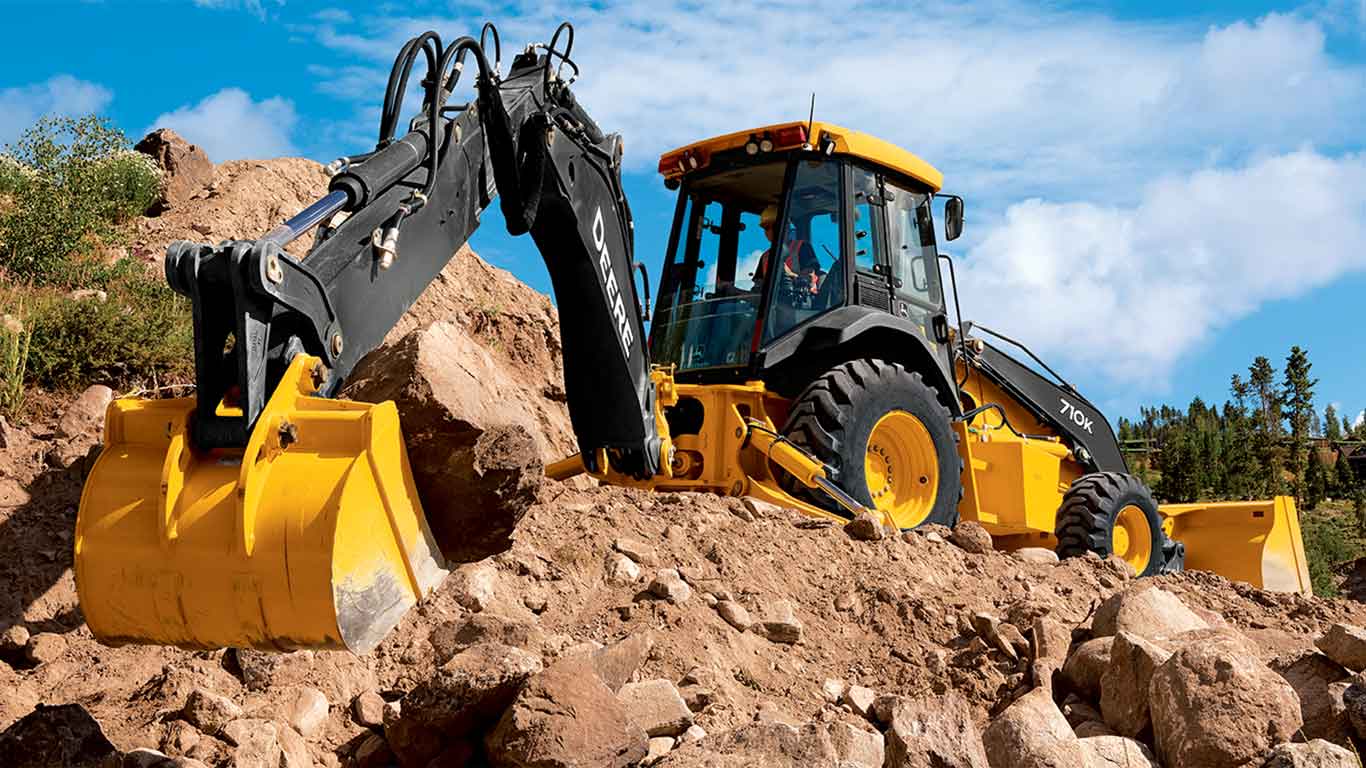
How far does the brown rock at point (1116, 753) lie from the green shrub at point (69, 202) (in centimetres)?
1086

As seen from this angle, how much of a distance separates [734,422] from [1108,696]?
3091 mm

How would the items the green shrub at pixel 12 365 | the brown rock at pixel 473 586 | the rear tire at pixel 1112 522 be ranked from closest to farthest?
the brown rock at pixel 473 586, the green shrub at pixel 12 365, the rear tire at pixel 1112 522

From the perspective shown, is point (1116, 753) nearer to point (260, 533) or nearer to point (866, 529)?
point (866, 529)

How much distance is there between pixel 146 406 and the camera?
12.3 feet

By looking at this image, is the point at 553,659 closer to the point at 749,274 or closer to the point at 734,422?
the point at 734,422

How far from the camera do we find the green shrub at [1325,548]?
17047mm

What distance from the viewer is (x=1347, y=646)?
17.2 feet

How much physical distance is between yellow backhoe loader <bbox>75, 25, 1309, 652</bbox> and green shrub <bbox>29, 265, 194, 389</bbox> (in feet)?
12.8

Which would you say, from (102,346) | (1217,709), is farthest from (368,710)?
(102,346)

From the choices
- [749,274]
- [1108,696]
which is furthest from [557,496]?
[1108,696]

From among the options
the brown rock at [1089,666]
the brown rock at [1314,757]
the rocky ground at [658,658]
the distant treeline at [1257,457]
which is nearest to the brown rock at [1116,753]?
the rocky ground at [658,658]

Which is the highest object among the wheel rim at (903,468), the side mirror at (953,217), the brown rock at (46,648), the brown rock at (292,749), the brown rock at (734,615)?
the side mirror at (953,217)

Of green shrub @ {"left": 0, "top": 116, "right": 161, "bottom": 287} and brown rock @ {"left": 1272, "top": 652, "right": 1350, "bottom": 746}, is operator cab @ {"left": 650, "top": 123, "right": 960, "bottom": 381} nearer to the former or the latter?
brown rock @ {"left": 1272, "top": 652, "right": 1350, "bottom": 746}

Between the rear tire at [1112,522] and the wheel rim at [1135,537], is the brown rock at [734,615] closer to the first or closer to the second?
the rear tire at [1112,522]
